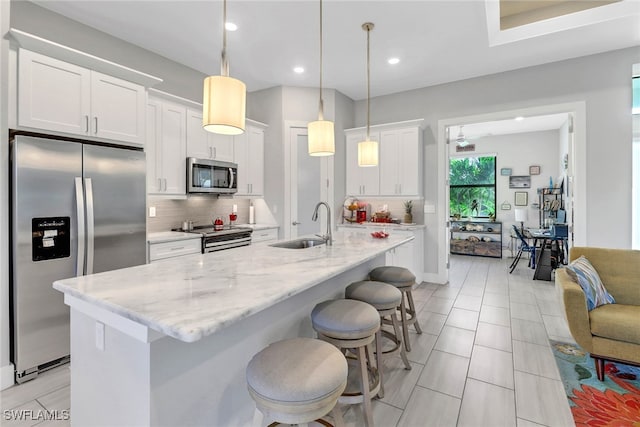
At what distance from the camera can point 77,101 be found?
2.55 m

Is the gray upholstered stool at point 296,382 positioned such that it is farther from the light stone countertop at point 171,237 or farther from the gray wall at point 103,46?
the gray wall at point 103,46

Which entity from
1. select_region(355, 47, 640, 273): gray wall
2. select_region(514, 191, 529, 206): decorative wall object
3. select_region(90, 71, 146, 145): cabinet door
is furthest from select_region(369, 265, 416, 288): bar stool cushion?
select_region(514, 191, 529, 206): decorative wall object

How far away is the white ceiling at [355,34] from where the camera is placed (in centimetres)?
291

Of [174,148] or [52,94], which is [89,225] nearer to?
[52,94]

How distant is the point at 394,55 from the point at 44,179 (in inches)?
150

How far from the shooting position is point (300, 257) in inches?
78.1

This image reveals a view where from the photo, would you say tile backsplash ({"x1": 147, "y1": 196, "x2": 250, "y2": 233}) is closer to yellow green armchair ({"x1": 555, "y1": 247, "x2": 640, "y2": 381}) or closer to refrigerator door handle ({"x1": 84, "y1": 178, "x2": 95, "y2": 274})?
refrigerator door handle ({"x1": 84, "y1": 178, "x2": 95, "y2": 274})

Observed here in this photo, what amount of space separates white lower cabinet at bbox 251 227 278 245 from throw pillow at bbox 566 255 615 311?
11.0 feet

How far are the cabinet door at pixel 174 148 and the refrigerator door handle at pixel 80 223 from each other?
42.8 inches

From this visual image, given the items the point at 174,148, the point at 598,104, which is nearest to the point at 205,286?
the point at 174,148

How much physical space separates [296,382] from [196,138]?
350cm

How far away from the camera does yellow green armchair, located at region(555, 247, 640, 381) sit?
2.18m

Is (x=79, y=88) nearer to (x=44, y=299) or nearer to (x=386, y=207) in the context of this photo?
(x=44, y=299)

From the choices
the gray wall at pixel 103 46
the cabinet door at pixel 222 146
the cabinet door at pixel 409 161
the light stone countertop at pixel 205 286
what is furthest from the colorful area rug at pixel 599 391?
the gray wall at pixel 103 46
